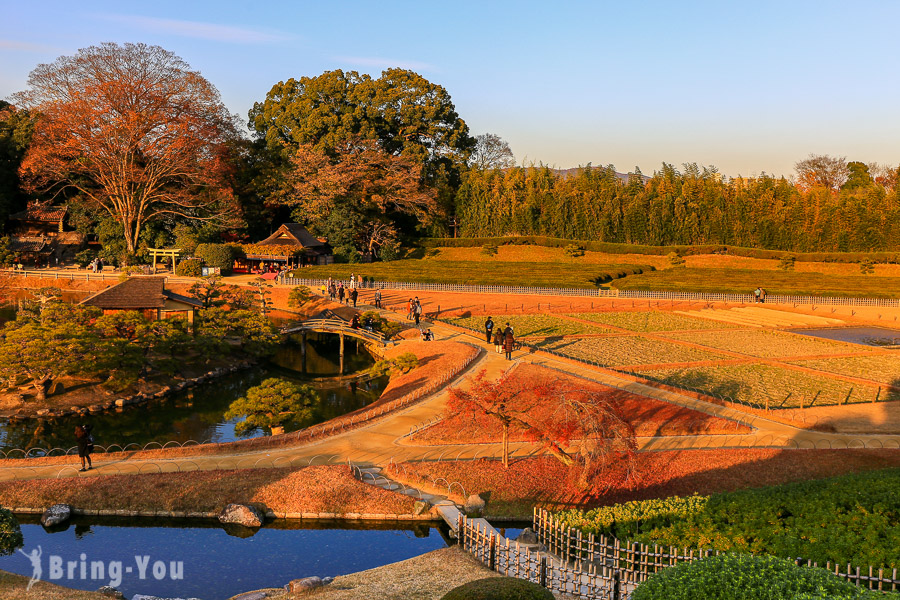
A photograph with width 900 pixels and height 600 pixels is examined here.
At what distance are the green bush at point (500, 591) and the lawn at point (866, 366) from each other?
28577 millimetres

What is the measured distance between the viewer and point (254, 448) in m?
24.9

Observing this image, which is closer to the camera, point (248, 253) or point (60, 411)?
point (60, 411)

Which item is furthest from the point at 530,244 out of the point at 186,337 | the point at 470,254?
the point at 186,337

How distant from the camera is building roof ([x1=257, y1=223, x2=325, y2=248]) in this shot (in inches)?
2697

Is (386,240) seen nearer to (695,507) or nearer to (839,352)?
(839,352)

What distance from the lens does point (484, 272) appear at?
220ft

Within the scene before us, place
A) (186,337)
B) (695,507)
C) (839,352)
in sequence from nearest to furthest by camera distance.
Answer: (695,507) → (186,337) → (839,352)

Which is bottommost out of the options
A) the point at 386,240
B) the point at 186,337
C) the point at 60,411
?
the point at 60,411

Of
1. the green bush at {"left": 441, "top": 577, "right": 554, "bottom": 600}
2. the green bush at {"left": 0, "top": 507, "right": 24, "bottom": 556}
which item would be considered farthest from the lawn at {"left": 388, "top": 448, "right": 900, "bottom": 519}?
the green bush at {"left": 0, "top": 507, "right": 24, "bottom": 556}

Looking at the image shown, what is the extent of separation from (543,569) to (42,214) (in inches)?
2880

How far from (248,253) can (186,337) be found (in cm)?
3026

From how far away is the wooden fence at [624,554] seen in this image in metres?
13.9

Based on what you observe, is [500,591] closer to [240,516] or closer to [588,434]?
[588,434]

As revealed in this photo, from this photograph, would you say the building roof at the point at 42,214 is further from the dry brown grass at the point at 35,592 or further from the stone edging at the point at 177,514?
the dry brown grass at the point at 35,592
